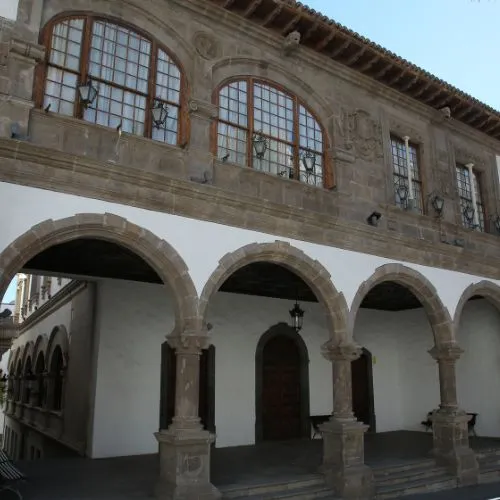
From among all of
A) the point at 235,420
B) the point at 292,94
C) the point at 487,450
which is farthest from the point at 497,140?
the point at 235,420

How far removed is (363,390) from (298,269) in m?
6.39

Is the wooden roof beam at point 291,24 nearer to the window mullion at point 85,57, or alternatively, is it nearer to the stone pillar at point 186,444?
the window mullion at point 85,57

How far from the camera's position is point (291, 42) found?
9.27 meters

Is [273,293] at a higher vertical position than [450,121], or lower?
lower

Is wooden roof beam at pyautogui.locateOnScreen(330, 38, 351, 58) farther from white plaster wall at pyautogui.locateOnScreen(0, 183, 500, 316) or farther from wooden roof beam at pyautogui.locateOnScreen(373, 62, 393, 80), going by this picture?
white plaster wall at pyautogui.locateOnScreen(0, 183, 500, 316)

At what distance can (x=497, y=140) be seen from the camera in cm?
1301

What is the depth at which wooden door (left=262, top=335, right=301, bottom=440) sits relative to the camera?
1181 centimetres

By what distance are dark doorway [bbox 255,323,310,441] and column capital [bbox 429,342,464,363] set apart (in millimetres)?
3231

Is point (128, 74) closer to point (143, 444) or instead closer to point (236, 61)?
point (236, 61)

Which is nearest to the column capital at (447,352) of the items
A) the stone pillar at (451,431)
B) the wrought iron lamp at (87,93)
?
the stone pillar at (451,431)

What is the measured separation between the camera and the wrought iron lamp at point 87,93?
7.14 m

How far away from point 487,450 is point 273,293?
5265 millimetres

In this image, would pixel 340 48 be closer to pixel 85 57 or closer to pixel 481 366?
pixel 85 57

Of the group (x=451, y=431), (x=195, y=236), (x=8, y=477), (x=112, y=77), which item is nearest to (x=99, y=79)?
(x=112, y=77)
